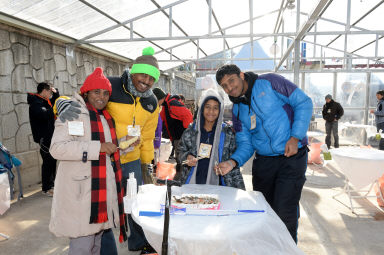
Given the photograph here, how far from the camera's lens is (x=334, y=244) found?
276cm

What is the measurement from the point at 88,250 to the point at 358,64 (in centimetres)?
1260

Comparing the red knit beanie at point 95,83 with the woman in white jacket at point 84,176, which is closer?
the woman in white jacket at point 84,176

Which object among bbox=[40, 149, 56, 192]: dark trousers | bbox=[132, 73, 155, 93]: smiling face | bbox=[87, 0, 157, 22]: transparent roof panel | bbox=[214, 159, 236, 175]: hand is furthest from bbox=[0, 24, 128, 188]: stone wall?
bbox=[214, 159, 236, 175]: hand

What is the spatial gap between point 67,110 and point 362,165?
3469 mm

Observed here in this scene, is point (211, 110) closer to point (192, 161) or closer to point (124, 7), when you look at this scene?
point (192, 161)

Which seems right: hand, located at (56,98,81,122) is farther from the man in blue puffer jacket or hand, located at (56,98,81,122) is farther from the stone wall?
the stone wall

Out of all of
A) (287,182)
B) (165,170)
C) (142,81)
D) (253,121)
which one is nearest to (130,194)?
(142,81)

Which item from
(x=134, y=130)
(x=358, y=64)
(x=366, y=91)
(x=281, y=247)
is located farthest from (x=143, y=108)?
(x=358, y=64)


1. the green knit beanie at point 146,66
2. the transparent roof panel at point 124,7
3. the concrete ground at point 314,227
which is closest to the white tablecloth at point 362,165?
the concrete ground at point 314,227

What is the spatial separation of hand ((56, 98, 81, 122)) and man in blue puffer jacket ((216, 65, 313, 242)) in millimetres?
1065

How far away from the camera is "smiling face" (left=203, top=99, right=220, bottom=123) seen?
2.39 m

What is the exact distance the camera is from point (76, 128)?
5.44ft

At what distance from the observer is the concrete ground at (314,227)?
268cm

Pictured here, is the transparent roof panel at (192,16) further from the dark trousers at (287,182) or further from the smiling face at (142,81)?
the dark trousers at (287,182)
